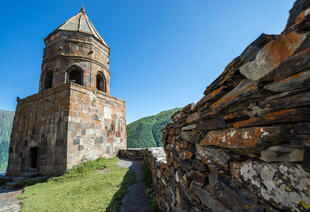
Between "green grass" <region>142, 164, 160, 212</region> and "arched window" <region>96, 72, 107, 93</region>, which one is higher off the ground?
"arched window" <region>96, 72, 107, 93</region>

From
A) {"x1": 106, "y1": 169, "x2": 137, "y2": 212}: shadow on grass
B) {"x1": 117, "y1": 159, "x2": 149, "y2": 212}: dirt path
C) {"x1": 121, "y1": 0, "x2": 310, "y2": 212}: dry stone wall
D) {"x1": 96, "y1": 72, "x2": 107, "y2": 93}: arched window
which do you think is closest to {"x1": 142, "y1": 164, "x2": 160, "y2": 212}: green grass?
{"x1": 117, "y1": 159, "x2": 149, "y2": 212}: dirt path

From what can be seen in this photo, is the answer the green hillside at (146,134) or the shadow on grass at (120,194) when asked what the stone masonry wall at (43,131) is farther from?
the green hillside at (146,134)

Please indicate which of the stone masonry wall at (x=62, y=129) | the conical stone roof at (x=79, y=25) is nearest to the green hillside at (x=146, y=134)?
the stone masonry wall at (x=62, y=129)

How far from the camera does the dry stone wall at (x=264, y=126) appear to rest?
0.71 meters

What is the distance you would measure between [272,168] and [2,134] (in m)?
94.2

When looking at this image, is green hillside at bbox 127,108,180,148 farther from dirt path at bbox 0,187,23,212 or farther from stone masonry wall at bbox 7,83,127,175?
dirt path at bbox 0,187,23,212

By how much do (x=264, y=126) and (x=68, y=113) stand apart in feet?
Answer: 29.8

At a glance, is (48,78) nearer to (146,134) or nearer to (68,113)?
(68,113)

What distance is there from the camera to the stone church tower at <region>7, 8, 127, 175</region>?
819 centimetres

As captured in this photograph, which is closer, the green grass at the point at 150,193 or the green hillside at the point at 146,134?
the green grass at the point at 150,193

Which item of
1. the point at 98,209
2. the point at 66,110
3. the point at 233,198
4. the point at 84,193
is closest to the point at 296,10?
the point at 233,198

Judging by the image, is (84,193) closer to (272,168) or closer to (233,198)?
(233,198)

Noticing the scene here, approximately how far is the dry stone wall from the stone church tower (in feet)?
28.0

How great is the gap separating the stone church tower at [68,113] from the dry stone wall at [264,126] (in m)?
8.53
